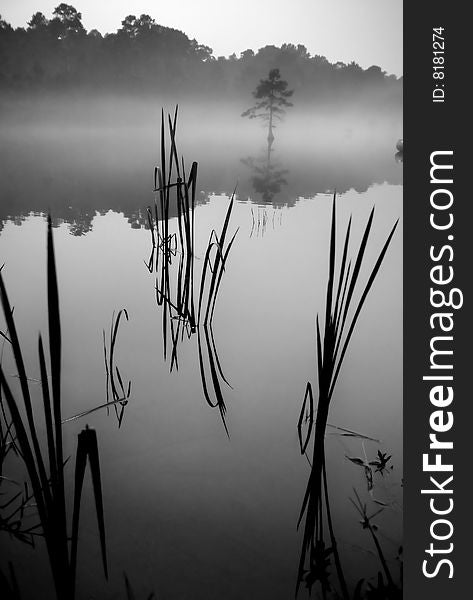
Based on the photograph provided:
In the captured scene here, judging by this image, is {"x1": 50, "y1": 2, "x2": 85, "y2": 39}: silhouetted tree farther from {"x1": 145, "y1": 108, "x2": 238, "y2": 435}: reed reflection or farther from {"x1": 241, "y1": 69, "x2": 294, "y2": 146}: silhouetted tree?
{"x1": 145, "y1": 108, "x2": 238, "y2": 435}: reed reflection

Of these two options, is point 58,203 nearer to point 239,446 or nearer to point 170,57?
point 239,446

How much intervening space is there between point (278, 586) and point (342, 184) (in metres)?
4.39

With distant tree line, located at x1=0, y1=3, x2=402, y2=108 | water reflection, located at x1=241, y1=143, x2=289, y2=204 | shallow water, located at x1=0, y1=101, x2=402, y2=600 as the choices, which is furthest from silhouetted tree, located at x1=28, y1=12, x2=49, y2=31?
shallow water, located at x1=0, y1=101, x2=402, y2=600

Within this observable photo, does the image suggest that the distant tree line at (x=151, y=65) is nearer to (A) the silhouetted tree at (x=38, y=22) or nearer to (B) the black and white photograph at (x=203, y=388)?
(A) the silhouetted tree at (x=38, y=22)

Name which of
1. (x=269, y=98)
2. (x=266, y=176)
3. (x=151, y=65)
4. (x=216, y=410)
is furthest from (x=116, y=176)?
(x=151, y=65)

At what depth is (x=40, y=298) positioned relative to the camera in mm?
1719

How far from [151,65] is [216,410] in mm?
11992

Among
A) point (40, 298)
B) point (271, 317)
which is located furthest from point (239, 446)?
point (40, 298)

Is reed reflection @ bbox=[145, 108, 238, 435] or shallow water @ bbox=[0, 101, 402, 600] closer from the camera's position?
shallow water @ bbox=[0, 101, 402, 600]

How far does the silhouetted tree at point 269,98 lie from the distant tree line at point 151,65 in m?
0.81

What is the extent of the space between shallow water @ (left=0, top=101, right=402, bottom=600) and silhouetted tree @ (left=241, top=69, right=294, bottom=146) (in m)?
6.95

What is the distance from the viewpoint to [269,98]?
10695mm

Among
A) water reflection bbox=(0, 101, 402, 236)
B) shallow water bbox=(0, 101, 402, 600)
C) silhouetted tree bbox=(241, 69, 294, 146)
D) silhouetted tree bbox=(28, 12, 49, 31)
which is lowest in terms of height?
shallow water bbox=(0, 101, 402, 600)

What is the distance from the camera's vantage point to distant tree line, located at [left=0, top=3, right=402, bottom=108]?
916 cm
